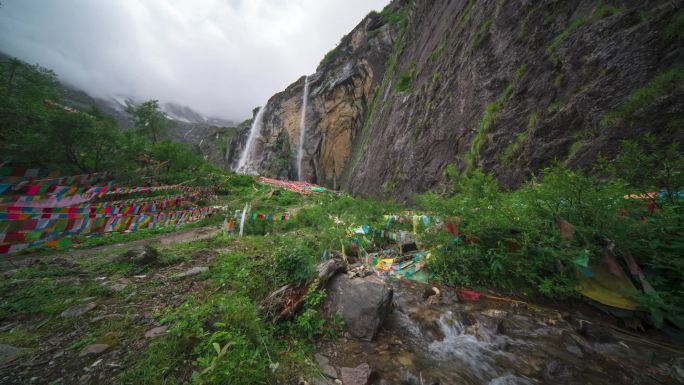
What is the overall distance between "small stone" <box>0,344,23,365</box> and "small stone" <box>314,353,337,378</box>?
111 inches

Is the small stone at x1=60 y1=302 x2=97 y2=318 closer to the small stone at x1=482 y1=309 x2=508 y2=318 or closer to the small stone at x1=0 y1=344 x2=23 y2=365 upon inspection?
the small stone at x1=0 y1=344 x2=23 y2=365

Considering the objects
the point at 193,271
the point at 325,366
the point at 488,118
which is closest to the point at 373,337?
the point at 325,366

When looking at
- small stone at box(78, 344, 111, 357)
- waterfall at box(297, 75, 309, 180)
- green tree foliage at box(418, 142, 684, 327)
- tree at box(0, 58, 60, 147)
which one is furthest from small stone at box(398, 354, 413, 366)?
waterfall at box(297, 75, 309, 180)

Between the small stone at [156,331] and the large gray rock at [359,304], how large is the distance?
5.95ft

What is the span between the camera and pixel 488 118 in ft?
22.0

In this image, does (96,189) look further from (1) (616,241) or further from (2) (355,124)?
(2) (355,124)

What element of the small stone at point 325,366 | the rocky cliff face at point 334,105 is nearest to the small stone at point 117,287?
the small stone at point 325,366

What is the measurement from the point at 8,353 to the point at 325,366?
10.1 feet

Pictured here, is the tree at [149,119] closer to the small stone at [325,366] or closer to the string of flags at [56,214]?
the string of flags at [56,214]

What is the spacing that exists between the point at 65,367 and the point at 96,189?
28.8 feet

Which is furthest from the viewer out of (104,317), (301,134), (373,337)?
(301,134)

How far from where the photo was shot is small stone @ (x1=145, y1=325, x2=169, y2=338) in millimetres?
2453

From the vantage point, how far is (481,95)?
7.54m

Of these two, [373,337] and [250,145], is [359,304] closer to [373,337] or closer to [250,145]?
→ [373,337]
